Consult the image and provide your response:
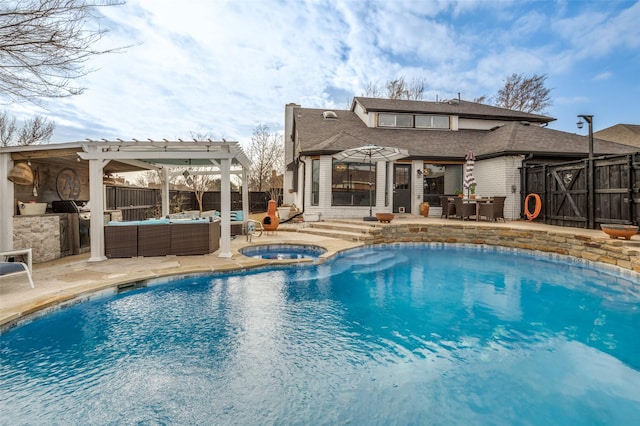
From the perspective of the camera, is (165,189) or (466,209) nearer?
(165,189)

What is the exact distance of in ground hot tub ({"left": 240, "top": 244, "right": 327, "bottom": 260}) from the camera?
8.00m

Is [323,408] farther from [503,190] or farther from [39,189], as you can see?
[503,190]

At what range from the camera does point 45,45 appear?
12.3ft

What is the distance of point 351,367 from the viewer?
297cm

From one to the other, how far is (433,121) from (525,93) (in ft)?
39.8

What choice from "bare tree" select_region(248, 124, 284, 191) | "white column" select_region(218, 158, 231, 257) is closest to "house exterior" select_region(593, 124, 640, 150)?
"bare tree" select_region(248, 124, 284, 191)

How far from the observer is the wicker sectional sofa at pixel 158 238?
21.6ft

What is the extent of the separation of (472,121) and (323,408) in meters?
16.8

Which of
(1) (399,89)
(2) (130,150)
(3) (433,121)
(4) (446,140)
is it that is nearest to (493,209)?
(4) (446,140)

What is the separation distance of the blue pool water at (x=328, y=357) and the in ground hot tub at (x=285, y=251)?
8.27ft

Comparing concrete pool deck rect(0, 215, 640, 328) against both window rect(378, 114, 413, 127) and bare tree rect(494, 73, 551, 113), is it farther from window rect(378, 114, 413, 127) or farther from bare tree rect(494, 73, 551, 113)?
bare tree rect(494, 73, 551, 113)

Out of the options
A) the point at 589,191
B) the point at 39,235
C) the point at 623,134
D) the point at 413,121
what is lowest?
the point at 39,235

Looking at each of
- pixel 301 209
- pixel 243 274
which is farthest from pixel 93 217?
pixel 301 209

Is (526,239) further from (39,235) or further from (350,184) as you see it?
(39,235)
